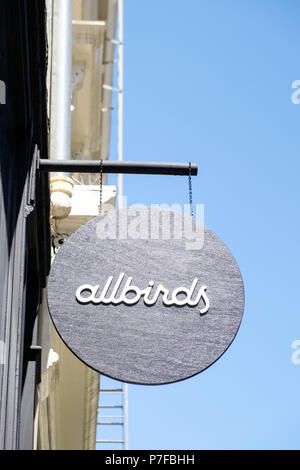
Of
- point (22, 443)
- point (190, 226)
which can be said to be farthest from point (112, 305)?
point (22, 443)

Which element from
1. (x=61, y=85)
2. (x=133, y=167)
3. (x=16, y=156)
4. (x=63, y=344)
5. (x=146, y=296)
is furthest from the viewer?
(x=63, y=344)

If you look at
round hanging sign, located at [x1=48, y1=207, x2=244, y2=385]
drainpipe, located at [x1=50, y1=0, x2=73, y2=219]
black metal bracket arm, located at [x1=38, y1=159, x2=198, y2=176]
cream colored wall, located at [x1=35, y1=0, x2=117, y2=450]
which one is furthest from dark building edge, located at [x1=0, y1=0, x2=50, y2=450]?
drainpipe, located at [x1=50, y1=0, x2=73, y2=219]

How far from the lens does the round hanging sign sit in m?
4.39

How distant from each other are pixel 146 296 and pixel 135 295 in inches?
2.3

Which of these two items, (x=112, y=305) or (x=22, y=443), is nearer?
(x=112, y=305)

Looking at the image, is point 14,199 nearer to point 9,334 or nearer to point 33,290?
point 9,334

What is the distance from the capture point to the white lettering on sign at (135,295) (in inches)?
179

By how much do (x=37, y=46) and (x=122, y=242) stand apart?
4.58ft

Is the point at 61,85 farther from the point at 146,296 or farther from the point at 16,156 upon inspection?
the point at 146,296

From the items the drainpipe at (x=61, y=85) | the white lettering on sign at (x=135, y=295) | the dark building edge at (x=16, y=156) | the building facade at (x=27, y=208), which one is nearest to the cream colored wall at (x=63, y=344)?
the building facade at (x=27, y=208)

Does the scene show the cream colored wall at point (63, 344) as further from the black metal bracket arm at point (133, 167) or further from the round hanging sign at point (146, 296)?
the round hanging sign at point (146, 296)

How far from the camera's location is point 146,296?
4559 millimetres

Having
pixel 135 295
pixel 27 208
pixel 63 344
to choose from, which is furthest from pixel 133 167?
pixel 63 344

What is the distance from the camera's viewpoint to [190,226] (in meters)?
4.90
